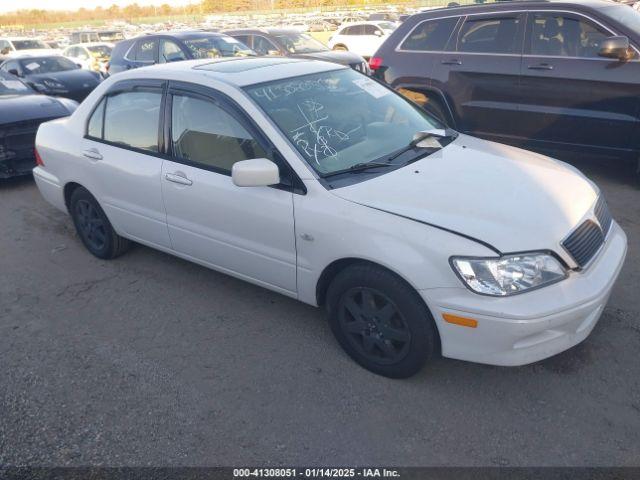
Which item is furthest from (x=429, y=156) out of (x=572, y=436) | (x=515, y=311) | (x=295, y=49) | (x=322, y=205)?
(x=295, y=49)

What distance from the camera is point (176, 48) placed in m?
10.5

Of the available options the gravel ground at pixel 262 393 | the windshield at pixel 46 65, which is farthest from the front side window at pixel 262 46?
the gravel ground at pixel 262 393

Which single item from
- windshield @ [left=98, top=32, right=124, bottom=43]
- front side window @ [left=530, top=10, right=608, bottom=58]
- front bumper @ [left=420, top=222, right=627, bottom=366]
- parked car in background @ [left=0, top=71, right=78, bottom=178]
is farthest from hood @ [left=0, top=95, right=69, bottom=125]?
windshield @ [left=98, top=32, right=124, bottom=43]

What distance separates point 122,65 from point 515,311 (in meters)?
10.9

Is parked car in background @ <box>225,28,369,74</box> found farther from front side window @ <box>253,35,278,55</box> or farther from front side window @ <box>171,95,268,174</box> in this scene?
front side window @ <box>171,95,268,174</box>

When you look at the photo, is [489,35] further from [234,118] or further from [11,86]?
[11,86]

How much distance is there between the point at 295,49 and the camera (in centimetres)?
1205

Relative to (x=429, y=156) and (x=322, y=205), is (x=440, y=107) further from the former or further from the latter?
(x=322, y=205)

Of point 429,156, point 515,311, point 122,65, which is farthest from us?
point 122,65

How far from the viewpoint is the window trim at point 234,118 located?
3.09 meters

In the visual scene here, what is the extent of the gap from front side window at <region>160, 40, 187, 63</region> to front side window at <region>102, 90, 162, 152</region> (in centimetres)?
666

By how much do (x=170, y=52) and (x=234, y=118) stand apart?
8.20 metres

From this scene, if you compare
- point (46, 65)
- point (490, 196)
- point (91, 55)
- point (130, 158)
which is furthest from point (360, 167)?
point (91, 55)

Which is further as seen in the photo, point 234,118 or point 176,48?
point 176,48
